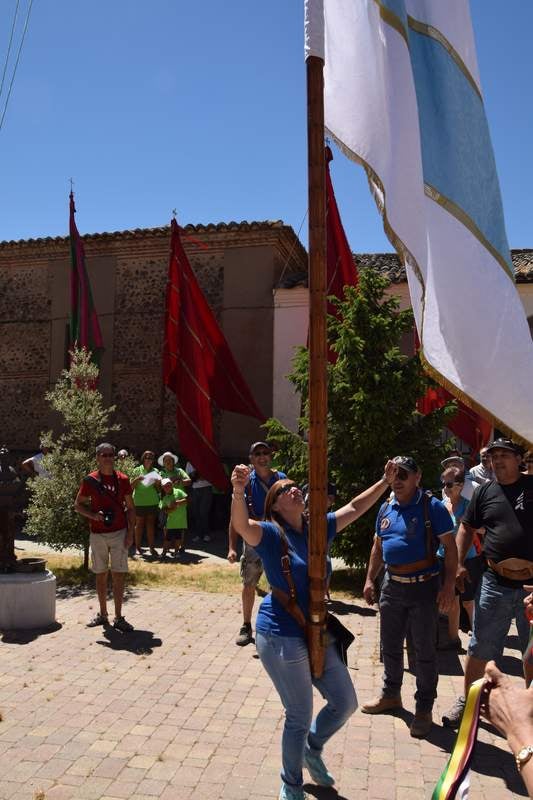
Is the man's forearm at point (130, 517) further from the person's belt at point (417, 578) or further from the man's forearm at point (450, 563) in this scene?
the man's forearm at point (450, 563)

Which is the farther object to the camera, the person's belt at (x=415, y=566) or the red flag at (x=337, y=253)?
the red flag at (x=337, y=253)

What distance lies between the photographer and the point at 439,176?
3293mm

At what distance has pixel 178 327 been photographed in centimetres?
1416

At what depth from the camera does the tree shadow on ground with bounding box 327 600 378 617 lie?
27.2ft

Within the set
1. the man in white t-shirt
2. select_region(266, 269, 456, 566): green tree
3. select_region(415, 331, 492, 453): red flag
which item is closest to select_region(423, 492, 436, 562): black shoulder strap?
select_region(266, 269, 456, 566): green tree

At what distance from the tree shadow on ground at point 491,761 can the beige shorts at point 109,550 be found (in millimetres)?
3708

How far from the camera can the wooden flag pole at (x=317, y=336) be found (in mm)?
3443

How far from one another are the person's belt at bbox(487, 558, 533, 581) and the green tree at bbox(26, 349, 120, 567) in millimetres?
6668

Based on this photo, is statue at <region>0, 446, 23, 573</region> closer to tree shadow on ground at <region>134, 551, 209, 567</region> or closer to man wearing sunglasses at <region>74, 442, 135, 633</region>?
man wearing sunglasses at <region>74, 442, 135, 633</region>

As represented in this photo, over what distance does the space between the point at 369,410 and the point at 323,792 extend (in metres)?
5.74

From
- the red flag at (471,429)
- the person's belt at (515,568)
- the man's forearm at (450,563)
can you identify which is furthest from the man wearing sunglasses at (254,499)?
the red flag at (471,429)

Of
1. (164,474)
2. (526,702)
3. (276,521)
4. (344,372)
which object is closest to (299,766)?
(276,521)

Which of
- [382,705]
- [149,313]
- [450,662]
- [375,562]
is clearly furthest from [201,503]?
[382,705]

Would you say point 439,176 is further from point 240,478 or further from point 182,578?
point 182,578
